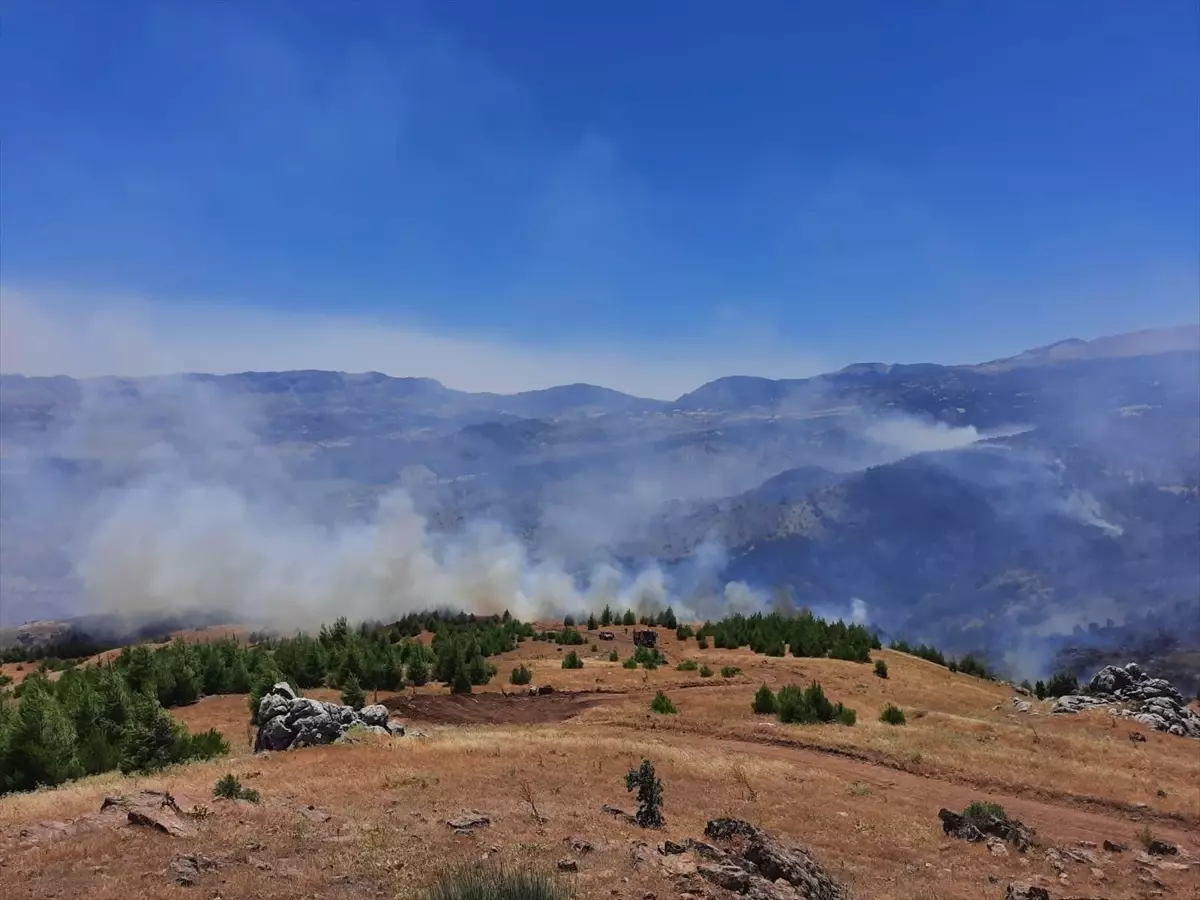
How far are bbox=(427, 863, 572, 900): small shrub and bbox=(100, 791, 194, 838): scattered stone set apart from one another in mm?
5524

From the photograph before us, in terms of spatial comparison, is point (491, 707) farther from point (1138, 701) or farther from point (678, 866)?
point (1138, 701)

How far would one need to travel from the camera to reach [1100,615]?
150 m

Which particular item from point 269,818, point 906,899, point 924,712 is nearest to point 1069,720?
point 924,712

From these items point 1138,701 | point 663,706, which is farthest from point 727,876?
point 1138,701

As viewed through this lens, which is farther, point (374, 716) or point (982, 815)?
point (374, 716)

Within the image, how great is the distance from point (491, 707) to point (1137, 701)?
3440 cm

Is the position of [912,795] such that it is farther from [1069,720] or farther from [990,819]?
[1069,720]

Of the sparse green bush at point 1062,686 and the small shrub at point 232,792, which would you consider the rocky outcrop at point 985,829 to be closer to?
the small shrub at point 232,792

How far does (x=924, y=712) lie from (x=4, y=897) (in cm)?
3267

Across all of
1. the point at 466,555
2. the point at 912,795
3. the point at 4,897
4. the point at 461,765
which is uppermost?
the point at 4,897

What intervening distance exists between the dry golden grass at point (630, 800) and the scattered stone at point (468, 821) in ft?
0.73

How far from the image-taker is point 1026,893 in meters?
13.3

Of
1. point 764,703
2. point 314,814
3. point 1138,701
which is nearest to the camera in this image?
point 314,814

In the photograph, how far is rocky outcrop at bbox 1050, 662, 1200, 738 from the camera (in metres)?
36.3
